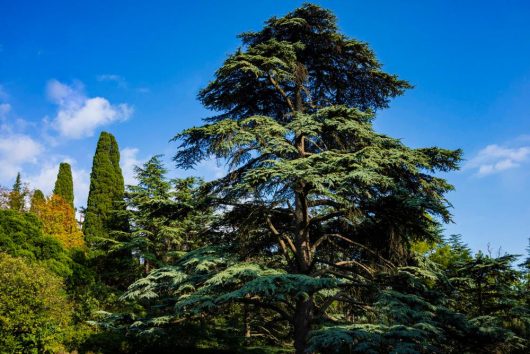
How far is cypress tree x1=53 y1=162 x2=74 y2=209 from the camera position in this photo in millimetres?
37050

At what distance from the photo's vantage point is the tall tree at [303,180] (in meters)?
10.2

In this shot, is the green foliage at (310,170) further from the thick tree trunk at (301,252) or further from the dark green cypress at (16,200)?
the dark green cypress at (16,200)

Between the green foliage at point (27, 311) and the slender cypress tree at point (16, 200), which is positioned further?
the slender cypress tree at point (16, 200)

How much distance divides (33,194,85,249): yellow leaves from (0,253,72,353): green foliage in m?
15.6

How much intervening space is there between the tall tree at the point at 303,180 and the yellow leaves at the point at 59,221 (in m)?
17.2

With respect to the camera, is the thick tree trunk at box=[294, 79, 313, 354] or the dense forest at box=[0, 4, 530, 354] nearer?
the dense forest at box=[0, 4, 530, 354]

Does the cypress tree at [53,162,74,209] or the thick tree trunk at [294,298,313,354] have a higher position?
the cypress tree at [53,162,74,209]

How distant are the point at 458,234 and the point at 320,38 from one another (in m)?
19.2

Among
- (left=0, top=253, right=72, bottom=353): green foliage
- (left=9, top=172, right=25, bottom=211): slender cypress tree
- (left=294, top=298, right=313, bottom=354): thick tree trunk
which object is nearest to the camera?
(left=294, top=298, right=313, bottom=354): thick tree trunk

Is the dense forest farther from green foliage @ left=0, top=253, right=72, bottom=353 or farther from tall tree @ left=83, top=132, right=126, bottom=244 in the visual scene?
tall tree @ left=83, top=132, right=126, bottom=244

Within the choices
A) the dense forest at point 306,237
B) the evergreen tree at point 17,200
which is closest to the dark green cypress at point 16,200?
the evergreen tree at point 17,200

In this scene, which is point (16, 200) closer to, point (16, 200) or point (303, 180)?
point (16, 200)

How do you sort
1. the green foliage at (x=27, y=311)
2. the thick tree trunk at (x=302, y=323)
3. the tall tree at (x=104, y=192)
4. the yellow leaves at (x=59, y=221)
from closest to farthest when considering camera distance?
the thick tree trunk at (x=302, y=323) → the green foliage at (x=27, y=311) → the tall tree at (x=104, y=192) → the yellow leaves at (x=59, y=221)

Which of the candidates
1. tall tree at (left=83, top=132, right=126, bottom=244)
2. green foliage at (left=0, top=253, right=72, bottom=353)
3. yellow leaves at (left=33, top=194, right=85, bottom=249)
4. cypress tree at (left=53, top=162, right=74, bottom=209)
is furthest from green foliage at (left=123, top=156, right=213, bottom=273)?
cypress tree at (left=53, top=162, right=74, bottom=209)
